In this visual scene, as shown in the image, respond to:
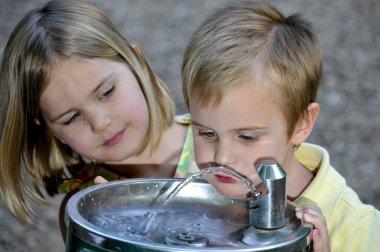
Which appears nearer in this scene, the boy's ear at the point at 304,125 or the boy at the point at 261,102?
the boy at the point at 261,102

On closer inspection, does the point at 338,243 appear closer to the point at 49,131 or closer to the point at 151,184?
the point at 151,184

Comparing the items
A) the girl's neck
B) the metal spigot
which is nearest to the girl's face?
the girl's neck

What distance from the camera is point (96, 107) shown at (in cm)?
176

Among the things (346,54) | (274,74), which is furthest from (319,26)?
(274,74)

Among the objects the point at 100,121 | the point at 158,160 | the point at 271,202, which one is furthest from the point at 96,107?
the point at 271,202

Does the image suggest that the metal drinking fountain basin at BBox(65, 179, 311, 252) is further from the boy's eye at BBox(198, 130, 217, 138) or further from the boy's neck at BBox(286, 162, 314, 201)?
the boy's neck at BBox(286, 162, 314, 201)

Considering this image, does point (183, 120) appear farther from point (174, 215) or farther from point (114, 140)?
point (174, 215)

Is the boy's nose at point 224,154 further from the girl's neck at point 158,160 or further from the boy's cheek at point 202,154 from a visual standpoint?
the girl's neck at point 158,160

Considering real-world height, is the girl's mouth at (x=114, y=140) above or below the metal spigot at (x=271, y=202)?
below

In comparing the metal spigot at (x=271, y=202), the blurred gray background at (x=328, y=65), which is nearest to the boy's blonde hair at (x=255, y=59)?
the metal spigot at (x=271, y=202)

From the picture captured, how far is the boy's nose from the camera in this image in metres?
1.30

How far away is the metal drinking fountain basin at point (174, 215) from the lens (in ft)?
3.76

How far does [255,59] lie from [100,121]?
510 mm

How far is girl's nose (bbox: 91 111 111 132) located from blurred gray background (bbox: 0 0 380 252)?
0.79 metres
